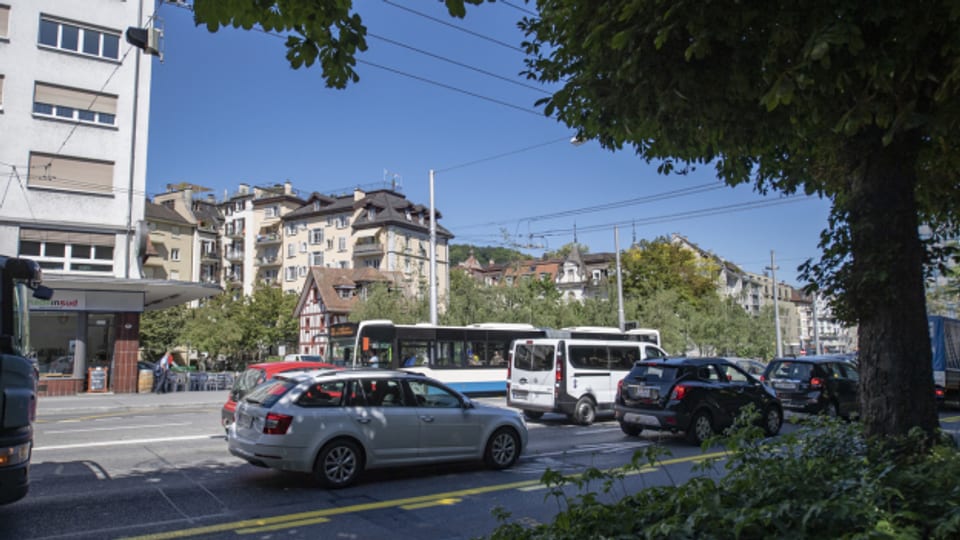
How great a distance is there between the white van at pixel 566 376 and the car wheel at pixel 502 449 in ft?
20.3

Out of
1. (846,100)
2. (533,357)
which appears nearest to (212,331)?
(533,357)

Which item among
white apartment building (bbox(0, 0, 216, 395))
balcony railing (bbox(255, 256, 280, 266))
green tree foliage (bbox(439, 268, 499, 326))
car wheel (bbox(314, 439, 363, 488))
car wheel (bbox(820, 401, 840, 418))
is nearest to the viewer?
car wheel (bbox(314, 439, 363, 488))

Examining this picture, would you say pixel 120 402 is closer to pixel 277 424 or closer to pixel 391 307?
pixel 277 424

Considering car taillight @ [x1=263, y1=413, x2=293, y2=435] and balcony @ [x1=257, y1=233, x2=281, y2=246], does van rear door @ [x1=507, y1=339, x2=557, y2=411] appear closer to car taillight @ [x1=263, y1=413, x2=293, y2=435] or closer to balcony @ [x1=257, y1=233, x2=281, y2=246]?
car taillight @ [x1=263, y1=413, x2=293, y2=435]

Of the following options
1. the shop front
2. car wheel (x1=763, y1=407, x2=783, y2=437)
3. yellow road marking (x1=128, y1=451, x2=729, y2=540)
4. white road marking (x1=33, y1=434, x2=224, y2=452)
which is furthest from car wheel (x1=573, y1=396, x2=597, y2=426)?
the shop front

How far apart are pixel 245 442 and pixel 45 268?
883 inches

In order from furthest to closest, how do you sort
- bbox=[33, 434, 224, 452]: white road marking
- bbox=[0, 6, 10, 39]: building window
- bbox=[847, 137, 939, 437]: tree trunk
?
bbox=[0, 6, 10, 39]: building window
bbox=[33, 434, 224, 452]: white road marking
bbox=[847, 137, 939, 437]: tree trunk

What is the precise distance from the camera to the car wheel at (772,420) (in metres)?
13.8

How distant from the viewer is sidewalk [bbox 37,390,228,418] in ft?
66.8

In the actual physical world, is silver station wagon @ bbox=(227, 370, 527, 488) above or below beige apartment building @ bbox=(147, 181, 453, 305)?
below

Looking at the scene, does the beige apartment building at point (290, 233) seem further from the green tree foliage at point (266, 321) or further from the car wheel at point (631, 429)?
the car wheel at point (631, 429)

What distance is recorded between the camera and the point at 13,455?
546 centimetres

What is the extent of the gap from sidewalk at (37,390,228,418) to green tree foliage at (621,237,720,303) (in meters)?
46.2

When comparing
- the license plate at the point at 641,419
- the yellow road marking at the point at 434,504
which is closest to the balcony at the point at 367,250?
the license plate at the point at 641,419
